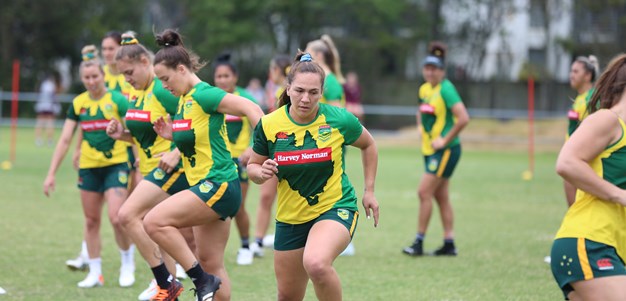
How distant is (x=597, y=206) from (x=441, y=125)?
540 cm

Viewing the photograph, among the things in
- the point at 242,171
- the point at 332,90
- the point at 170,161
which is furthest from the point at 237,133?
the point at 170,161

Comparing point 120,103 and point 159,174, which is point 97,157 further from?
point 159,174

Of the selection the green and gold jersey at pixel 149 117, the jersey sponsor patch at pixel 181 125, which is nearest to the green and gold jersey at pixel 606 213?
the jersey sponsor patch at pixel 181 125

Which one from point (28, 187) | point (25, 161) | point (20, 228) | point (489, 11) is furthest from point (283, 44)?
point (20, 228)

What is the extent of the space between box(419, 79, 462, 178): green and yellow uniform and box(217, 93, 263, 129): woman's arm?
415 cm

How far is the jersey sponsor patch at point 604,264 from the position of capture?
14.8ft

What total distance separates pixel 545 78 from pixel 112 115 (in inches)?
1344

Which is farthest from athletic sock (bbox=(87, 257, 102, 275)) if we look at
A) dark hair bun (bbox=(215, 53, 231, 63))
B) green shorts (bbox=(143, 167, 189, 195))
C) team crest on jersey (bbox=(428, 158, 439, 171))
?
team crest on jersey (bbox=(428, 158, 439, 171))

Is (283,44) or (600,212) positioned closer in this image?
(600,212)

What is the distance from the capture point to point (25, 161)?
793 inches

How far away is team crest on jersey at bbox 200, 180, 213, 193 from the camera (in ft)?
20.4

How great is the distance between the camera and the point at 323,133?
18.6 ft

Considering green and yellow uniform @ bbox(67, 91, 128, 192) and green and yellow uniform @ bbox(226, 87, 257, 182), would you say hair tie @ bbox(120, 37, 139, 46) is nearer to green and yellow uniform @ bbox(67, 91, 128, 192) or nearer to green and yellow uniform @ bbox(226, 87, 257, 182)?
green and yellow uniform @ bbox(67, 91, 128, 192)

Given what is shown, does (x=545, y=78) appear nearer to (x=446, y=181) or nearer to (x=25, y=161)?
(x=25, y=161)
